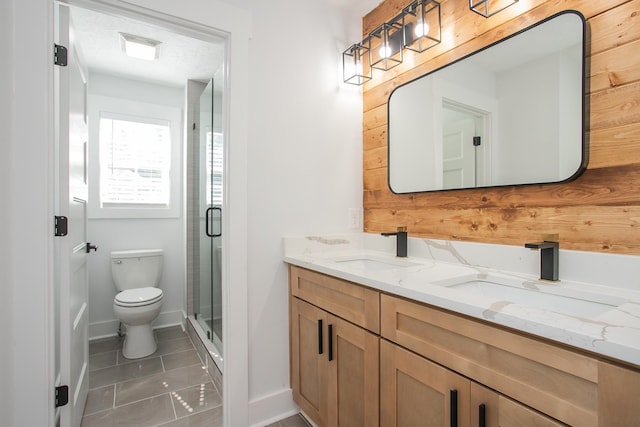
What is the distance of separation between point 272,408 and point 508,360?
1.37 meters

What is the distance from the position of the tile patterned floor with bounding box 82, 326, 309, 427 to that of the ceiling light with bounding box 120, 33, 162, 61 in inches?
91.7

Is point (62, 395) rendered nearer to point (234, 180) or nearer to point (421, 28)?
point (234, 180)

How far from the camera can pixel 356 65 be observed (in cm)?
196

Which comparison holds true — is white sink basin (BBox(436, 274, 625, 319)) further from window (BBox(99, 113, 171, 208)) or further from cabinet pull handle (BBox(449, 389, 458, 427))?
window (BBox(99, 113, 171, 208))

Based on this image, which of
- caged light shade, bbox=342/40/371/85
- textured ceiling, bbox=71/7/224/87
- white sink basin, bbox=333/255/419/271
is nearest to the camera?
white sink basin, bbox=333/255/419/271

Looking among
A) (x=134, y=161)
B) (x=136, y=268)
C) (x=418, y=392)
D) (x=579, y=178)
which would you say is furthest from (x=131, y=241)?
(x=579, y=178)

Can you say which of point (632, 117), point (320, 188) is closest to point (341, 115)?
point (320, 188)

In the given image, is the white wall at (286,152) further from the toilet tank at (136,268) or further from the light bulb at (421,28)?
the toilet tank at (136,268)

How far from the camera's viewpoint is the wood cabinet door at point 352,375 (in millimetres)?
1185

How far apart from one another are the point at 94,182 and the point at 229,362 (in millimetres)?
2185

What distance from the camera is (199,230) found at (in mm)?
2830

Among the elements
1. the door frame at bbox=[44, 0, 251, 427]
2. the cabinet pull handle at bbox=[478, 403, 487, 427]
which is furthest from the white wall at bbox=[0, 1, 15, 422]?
the cabinet pull handle at bbox=[478, 403, 487, 427]

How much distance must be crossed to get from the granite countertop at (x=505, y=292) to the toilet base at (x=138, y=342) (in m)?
1.59

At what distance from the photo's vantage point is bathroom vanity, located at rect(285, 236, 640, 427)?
65 centimetres
